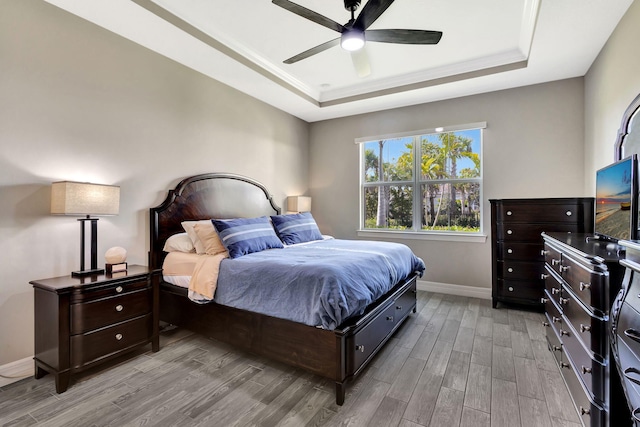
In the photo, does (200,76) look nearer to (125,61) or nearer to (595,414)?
(125,61)

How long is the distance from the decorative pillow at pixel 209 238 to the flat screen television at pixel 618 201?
9.38ft

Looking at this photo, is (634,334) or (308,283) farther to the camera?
(308,283)

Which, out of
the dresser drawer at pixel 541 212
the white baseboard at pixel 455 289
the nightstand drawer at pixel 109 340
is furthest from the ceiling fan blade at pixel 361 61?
the white baseboard at pixel 455 289

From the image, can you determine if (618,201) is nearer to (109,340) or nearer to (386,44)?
(386,44)

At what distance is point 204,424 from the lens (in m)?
1.66

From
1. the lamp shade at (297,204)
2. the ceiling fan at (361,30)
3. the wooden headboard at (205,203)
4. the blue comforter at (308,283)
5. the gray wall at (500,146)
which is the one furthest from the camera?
the lamp shade at (297,204)

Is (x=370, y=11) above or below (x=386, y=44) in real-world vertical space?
below

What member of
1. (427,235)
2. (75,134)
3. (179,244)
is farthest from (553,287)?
(75,134)

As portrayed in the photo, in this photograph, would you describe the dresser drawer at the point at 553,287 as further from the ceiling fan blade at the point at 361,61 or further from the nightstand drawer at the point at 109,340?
the nightstand drawer at the point at 109,340

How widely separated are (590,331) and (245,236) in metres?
2.47

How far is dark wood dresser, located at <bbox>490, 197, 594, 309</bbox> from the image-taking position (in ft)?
10.2

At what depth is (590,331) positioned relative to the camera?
4.78ft

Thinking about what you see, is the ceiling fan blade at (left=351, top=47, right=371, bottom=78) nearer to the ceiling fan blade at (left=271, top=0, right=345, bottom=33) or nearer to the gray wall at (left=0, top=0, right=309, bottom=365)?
the ceiling fan blade at (left=271, top=0, right=345, bottom=33)

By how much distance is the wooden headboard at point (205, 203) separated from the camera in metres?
2.97
